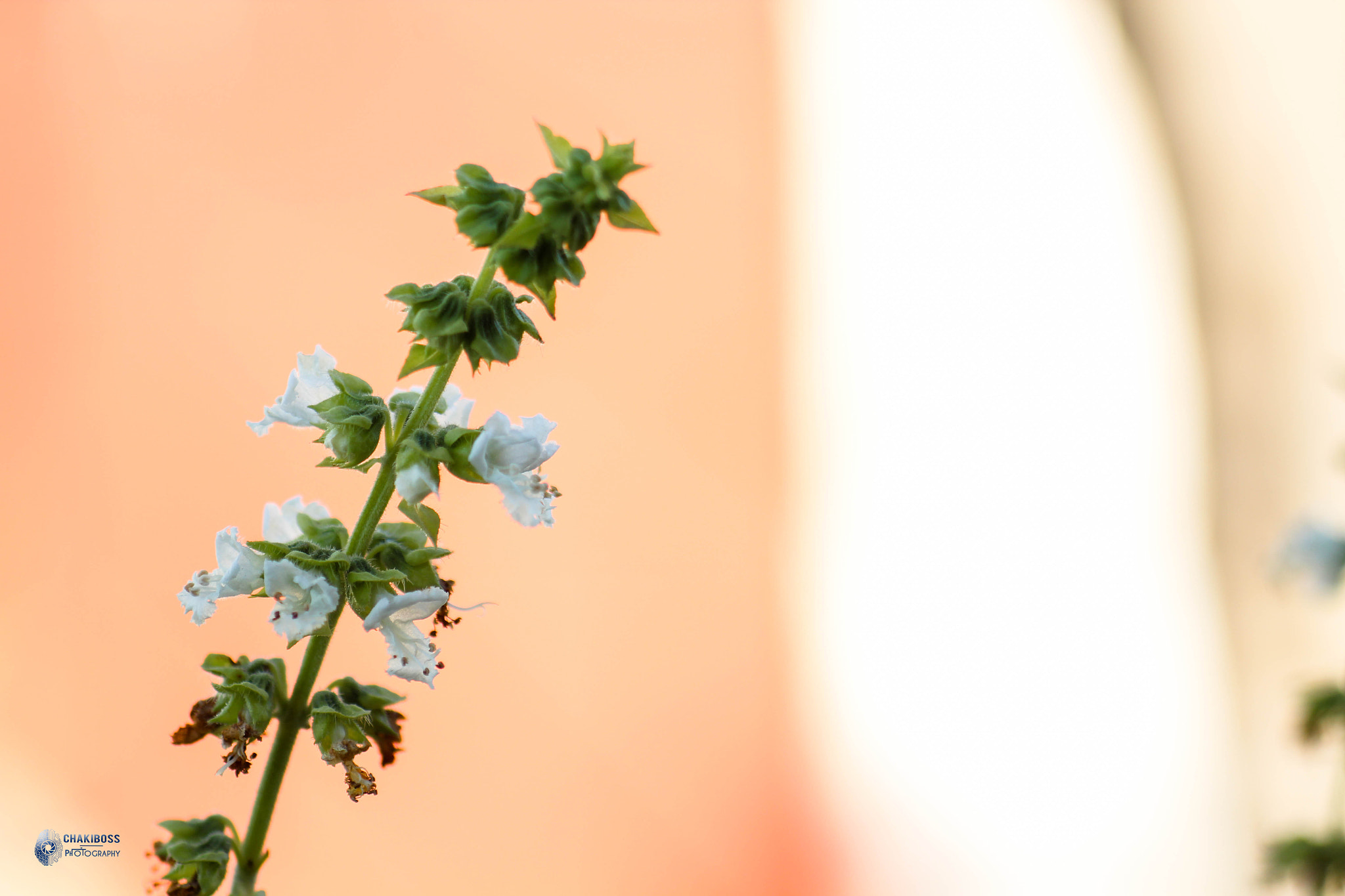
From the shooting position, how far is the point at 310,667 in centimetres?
40

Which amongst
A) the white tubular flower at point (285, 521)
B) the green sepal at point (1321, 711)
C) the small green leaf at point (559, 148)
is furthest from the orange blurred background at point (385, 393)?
the green sepal at point (1321, 711)

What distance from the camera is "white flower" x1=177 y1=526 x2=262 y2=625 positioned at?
39cm

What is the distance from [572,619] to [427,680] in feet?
4.51

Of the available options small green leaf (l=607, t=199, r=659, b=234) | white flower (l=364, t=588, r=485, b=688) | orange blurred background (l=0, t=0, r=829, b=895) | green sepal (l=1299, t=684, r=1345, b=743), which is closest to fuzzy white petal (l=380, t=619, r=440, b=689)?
white flower (l=364, t=588, r=485, b=688)

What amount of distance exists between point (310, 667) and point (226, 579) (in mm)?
55

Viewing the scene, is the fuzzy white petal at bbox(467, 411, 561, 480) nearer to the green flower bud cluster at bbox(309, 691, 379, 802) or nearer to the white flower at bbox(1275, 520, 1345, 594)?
the green flower bud cluster at bbox(309, 691, 379, 802)

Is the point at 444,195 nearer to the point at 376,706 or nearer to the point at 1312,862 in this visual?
the point at 376,706

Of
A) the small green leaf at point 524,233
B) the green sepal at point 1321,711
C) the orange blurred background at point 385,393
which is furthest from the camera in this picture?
the orange blurred background at point 385,393

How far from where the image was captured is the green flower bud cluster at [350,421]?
1.37ft

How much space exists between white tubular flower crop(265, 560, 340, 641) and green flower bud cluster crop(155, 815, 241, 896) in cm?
11

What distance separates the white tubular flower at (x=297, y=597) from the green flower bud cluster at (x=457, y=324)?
0.10 meters

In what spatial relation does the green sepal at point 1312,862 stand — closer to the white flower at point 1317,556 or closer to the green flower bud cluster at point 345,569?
the white flower at point 1317,556

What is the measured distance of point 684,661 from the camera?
186 centimetres

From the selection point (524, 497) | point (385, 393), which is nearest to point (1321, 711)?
point (524, 497)
